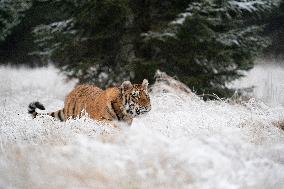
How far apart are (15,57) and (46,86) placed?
4.80m

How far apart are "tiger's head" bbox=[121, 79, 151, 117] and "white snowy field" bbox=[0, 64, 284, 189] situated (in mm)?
162

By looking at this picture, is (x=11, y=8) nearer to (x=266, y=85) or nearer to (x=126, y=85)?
Result: (x=266, y=85)

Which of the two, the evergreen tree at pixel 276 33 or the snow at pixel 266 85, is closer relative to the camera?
the snow at pixel 266 85

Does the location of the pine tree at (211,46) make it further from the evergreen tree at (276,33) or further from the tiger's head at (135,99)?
the evergreen tree at (276,33)

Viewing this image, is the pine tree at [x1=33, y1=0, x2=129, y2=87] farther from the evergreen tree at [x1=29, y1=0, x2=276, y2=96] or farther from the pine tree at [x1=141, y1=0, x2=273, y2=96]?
the pine tree at [x1=141, y1=0, x2=273, y2=96]

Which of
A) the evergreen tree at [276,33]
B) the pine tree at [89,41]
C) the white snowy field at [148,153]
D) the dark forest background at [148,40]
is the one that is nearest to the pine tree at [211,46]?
the dark forest background at [148,40]

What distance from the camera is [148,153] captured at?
13.1 ft

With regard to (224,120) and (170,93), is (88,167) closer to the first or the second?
(224,120)

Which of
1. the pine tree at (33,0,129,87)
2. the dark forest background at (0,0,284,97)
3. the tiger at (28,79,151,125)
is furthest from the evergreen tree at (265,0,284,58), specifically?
the tiger at (28,79,151,125)

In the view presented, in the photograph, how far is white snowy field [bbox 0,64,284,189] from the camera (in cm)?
358

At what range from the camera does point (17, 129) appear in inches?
178

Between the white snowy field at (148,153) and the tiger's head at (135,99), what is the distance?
16 cm

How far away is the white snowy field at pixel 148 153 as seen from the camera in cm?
358

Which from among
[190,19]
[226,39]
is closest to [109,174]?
[190,19]
